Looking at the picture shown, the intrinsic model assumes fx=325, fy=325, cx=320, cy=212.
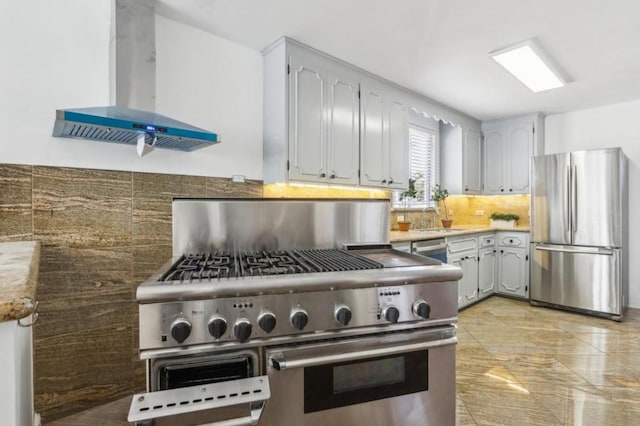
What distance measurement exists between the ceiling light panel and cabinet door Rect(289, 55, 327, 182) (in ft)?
4.76

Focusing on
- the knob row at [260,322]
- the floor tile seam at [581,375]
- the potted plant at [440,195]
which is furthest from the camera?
the potted plant at [440,195]

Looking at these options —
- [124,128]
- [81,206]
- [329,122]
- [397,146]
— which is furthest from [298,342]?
[397,146]

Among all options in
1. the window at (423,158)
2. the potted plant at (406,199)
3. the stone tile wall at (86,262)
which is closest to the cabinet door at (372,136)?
the potted plant at (406,199)

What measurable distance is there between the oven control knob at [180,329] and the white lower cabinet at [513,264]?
424cm

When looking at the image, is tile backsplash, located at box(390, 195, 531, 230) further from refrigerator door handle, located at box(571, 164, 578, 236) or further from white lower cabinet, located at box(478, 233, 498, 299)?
refrigerator door handle, located at box(571, 164, 578, 236)

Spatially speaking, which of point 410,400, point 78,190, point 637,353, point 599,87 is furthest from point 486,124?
point 78,190

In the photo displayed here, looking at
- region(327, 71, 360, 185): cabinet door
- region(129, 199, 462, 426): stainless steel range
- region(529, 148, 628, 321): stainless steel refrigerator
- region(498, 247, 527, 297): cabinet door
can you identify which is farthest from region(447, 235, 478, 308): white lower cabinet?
region(129, 199, 462, 426): stainless steel range

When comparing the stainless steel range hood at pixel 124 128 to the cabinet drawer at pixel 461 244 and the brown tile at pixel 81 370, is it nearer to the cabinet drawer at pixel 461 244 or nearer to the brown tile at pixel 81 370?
the brown tile at pixel 81 370

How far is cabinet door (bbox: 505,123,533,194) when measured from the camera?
169 inches

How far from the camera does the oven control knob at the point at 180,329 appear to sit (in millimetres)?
1004

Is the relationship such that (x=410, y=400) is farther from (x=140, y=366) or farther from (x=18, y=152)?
(x=18, y=152)

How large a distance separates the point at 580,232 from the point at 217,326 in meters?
4.04

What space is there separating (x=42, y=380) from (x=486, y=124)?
529 cm

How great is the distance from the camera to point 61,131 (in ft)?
5.45
